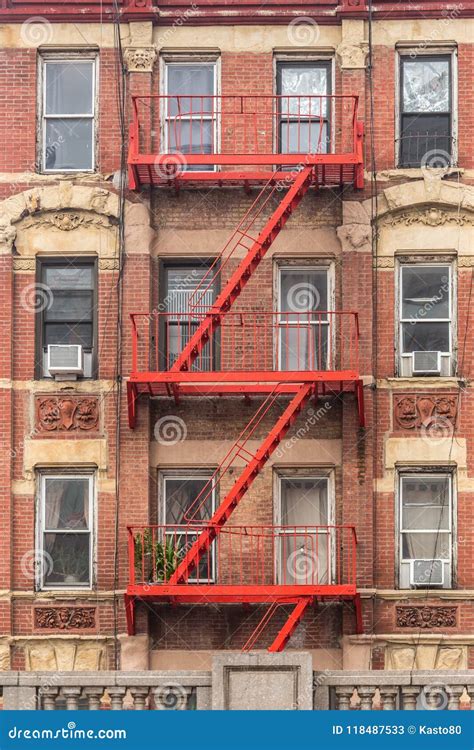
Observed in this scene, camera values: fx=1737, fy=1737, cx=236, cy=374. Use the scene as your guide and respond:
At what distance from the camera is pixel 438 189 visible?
27141 mm

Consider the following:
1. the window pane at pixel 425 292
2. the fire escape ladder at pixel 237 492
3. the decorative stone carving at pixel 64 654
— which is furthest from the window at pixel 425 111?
the decorative stone carving at pixel 64 654

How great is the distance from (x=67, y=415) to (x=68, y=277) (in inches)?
87.3

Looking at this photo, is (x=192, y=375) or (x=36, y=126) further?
(x=36, y=126)

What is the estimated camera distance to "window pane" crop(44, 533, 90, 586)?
26766mm

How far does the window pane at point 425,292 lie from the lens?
89.2 ft

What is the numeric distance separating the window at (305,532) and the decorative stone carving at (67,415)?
10.2 feet

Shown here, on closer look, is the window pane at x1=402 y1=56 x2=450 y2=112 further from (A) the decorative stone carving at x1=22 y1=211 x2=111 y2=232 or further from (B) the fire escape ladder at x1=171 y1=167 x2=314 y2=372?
(A) the decorative stone carving at x1=22 y1=211 x2=111 y2=232

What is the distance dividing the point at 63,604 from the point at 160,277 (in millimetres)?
5299

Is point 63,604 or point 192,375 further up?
point 192,375

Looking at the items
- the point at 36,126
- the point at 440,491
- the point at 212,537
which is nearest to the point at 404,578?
the point at 440,491

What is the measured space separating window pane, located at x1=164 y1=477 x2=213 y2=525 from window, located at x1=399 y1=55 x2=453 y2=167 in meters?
5.99

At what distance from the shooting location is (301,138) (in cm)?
2762

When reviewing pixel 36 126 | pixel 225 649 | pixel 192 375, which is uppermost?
pixel 36 126

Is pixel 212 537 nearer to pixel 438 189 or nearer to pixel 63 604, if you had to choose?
pixel 63 604
